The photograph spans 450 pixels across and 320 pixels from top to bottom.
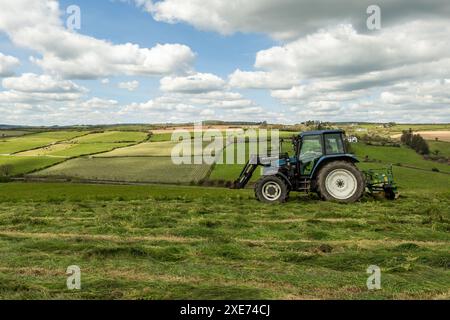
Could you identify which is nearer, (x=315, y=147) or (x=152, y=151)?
(x=315, y=147)

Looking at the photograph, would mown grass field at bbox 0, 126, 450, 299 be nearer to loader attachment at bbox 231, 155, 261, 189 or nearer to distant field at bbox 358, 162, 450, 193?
loader attachment at bbox 231, 155, 261, 189

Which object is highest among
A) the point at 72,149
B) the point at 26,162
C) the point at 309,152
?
the point at 72,149

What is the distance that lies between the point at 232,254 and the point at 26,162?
187 ft

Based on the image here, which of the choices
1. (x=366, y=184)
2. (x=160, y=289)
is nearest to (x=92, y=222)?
(x=160, y=289)

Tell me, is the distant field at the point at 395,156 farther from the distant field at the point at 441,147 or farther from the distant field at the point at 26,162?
the distant field at the point at 26,162

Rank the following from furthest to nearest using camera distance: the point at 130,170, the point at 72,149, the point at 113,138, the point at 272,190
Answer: the point at 113,138, the point at 72,149, the point at 130,170, the point at 272,190

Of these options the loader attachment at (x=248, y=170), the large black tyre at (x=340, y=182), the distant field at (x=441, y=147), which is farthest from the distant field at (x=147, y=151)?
the large black tyre at (x=340, y=182)

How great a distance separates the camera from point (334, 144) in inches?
522

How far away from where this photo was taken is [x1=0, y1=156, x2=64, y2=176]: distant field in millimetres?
51781

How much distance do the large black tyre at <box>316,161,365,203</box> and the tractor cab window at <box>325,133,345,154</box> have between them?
44cm

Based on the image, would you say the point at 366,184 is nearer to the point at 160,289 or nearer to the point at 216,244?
the point at 216,244
